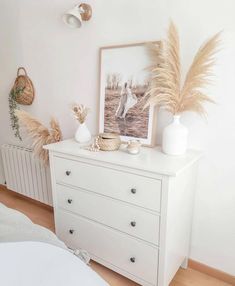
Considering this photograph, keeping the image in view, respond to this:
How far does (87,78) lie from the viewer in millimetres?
1928

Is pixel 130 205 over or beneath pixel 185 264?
over

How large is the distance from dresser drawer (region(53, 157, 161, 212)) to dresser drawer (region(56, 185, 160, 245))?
0.05 meters

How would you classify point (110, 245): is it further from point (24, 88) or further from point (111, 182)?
point (24, 88)

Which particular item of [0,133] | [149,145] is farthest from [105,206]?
[0,133]

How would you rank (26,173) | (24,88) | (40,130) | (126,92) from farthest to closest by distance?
(26,173)
(24,88)
(40,130)
(126,92)

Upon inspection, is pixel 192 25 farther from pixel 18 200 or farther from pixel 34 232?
pixel 18 200

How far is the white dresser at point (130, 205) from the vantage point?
1280 mm

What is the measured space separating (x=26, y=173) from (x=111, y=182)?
1.44 metres

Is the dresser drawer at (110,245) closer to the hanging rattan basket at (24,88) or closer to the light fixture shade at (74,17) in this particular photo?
the hanging rattan basket at (24,88)

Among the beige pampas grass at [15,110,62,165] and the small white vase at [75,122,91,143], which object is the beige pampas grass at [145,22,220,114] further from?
the beige pampas grass at [15,110,62,165]

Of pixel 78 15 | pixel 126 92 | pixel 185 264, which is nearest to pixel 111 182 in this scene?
pixel 126 92

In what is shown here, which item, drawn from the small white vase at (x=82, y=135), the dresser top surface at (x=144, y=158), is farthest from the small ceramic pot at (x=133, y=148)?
the small white vase at (x=82, y=135)

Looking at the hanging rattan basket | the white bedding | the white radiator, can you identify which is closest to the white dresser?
the white bedding

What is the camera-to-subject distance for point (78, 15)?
1.69 meters
